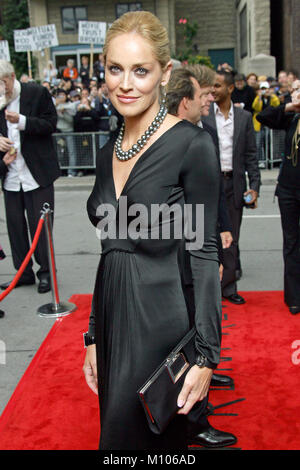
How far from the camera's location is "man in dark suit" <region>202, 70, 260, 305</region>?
16.3 feet

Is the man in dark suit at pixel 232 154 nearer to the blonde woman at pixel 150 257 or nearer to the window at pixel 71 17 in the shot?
the blonde woman at pixel 150 257

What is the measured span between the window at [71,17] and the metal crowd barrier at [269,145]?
1793cm

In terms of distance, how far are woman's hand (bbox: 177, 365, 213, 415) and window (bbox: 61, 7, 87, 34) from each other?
27368 millimetres


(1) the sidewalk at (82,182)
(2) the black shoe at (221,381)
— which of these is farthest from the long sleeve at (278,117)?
(1) the sidewalk at (82,182)

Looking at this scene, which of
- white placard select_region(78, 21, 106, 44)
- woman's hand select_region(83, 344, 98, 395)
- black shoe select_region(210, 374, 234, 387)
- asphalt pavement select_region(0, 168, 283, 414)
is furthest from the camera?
white placard select_region(78, 21, 106, 44)

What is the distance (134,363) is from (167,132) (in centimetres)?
74

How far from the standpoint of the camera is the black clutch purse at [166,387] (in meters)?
1.63

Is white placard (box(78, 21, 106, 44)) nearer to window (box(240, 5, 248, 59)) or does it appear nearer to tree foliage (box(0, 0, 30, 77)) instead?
window (box(240, 5, 248, 59))

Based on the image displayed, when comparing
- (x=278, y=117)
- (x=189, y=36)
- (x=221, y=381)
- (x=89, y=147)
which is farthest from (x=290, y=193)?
(x=189, y=36)

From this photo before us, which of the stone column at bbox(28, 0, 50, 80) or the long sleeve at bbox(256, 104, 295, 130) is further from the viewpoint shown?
the stone column at bbox(28, 0, 50, 80)

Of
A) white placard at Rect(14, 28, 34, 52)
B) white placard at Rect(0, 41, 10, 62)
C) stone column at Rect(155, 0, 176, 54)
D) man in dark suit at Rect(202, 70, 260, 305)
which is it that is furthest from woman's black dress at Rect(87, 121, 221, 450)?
stone column at Rect(155, 0, 176, 54)

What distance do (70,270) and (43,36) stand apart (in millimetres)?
9226

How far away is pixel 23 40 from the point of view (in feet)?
45.6

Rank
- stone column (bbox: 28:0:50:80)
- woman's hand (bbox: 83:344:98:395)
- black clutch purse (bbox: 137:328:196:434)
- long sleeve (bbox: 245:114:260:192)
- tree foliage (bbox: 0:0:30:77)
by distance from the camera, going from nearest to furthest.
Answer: black clutch purse (bbox: 137:328:196:434), woman's hand (bbox: 83:344:98:395), long sleeve (bbox: 245:114:260:192), stone column (bbox: 28:0:50:80), tree foliage (bbox: 0:0:30:77)
